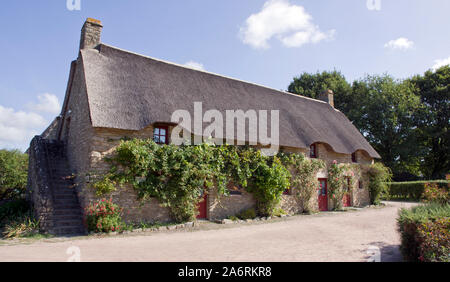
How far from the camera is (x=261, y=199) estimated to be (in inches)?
474

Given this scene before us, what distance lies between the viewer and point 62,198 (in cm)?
973

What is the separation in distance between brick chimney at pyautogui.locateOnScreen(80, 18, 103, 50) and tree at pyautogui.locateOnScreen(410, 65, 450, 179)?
1056 inches

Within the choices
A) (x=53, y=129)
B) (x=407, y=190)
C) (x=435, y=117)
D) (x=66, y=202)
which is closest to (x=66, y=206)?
(x=66, y=202)

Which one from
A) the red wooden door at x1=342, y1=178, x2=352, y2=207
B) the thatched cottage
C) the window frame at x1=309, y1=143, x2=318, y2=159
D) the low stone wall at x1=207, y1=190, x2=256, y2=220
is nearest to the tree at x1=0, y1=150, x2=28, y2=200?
the thatched cottage

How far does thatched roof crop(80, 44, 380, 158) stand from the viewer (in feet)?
32.0

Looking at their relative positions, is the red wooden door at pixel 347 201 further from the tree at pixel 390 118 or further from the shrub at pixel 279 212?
the tree at pixel 390 118

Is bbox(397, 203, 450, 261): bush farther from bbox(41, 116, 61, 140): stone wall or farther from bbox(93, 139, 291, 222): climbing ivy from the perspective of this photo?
bbox(41, 116, 61, 140): stone wall

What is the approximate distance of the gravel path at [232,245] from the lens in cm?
598

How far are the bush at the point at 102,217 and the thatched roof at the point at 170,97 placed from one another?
2408mm

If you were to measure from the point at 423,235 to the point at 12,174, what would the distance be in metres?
13.8

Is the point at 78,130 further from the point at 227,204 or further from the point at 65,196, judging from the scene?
the point at 227,204

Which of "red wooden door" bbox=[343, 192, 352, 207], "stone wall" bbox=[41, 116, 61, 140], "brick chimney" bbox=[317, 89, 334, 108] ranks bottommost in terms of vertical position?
"red wooden door" bbox=[343, 192, 352, 207]
